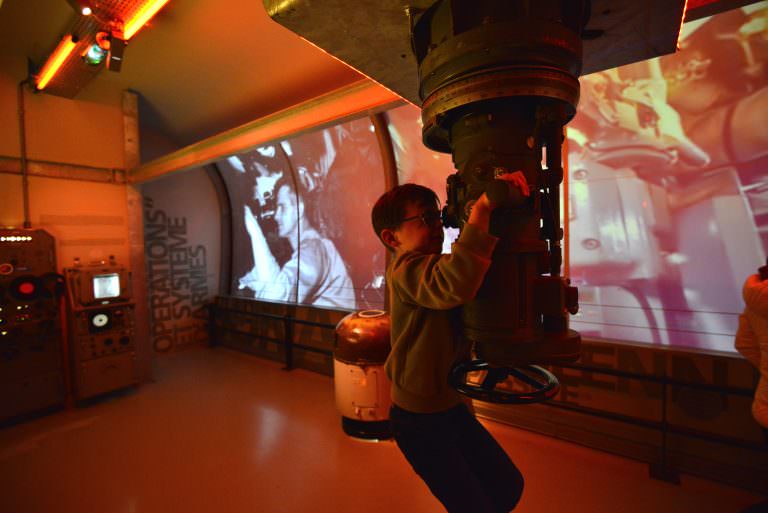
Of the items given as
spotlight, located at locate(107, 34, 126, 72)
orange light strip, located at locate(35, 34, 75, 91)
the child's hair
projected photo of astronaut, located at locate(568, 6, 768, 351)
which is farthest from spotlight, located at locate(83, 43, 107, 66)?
projected photo of astronaut, located at locate(568, 6, 768, 351)

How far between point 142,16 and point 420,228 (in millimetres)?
2864

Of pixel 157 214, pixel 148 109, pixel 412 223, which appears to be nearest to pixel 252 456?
pixel 412 223

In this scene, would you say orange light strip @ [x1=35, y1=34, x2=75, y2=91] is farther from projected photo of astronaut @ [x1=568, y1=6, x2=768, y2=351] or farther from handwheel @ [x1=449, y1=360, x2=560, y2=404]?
projected photo of astronaut @ [x1=568, y1=6, x2=768, y2=351]

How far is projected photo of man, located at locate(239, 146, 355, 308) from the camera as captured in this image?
4.97 meters

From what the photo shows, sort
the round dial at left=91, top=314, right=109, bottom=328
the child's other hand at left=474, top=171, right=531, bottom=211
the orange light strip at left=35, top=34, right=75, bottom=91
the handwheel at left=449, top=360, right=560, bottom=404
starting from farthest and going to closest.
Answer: the round dial at left=91, top=314, right=109, bottom=328, the orange light strip at left=35, top=34, right=75, bottom=91, the handwheel at left=449, top=360, right=560, bottom=404, the child's other hand at left=474, top=171, right=531, bottom=211

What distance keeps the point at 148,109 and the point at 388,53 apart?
5.17 m

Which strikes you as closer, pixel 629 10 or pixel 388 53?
pixel 629 10

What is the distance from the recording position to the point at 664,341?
280 cm

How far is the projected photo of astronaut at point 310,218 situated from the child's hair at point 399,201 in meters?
3.15

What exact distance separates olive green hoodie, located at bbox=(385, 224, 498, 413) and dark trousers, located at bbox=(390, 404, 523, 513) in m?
0.05

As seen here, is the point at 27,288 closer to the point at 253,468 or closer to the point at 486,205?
the point at 253,468

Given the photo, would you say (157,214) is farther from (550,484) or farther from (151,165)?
(550,484)

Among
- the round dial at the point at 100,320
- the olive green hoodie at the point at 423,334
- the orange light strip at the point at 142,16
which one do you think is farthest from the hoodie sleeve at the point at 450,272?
the round dial at the point at 100,320

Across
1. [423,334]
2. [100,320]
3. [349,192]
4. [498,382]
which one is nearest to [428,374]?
[423,334]
